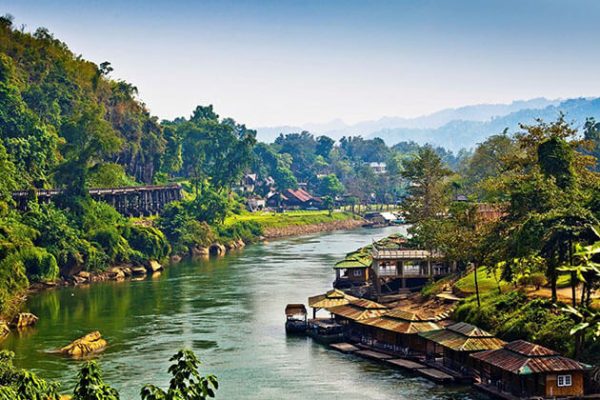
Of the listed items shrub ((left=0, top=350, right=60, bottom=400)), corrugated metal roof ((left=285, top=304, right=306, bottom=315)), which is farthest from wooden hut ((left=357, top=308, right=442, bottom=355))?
shrub ((left=0, top=350, right=60, bottom=400))

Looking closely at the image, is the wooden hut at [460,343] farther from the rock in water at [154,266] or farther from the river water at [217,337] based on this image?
the rock in water at [154,266]

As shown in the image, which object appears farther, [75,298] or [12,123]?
[12,123]

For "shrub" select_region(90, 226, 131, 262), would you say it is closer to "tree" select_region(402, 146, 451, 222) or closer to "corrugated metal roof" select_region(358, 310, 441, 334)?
"tree" select_region(402, 146, 451, 222)

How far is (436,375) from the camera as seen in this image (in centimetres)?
4762

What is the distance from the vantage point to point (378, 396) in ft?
147

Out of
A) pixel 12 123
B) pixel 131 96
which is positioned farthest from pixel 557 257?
pixel 131 96

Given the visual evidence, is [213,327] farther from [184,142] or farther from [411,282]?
[184,142]

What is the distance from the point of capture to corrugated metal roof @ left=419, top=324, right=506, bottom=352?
47253mm

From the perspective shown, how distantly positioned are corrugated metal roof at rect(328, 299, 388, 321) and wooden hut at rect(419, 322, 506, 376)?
7.83 m

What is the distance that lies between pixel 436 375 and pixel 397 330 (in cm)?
625

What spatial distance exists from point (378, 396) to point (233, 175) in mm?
115339

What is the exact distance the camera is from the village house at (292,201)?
188 metres

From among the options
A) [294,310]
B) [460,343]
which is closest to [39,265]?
[294,310]

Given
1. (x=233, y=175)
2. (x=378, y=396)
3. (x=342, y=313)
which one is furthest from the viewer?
(x=233, y=175)
